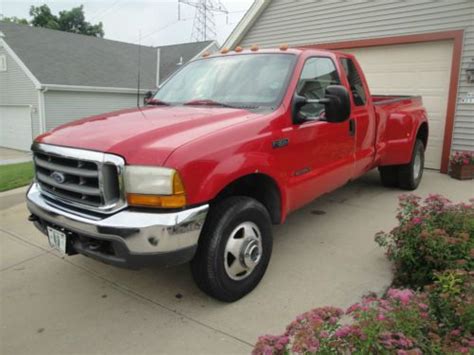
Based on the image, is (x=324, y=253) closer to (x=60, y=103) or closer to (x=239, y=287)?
(x=239, y=287)

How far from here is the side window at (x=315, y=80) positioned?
374 centimetres

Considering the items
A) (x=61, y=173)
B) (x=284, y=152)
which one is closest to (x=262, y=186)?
(x=284, y=152)

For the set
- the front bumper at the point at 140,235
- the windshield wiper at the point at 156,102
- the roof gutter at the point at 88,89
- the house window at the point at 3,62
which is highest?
the house window at the point at 3,62

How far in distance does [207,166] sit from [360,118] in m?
2.61

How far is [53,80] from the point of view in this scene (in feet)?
59.9

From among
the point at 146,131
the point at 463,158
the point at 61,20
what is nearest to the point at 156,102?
the point at 146,131

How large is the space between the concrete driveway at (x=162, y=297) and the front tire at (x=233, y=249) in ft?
0.54

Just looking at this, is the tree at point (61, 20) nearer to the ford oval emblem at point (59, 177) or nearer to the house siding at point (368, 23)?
the house siding at point (368, 23)

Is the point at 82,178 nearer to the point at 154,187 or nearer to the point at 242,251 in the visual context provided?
the point at 154,187

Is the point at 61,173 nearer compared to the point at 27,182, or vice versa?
the point at 61,173

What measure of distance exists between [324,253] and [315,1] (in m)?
7.27

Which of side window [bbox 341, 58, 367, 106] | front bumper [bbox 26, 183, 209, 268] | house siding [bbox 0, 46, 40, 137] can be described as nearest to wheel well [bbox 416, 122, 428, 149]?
side window [bbox 341, 58, 367, 106]

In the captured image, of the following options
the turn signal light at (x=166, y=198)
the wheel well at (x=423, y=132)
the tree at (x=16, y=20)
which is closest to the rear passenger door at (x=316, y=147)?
the turn signal light at (x=166, y=198)

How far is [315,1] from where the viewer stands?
923 centimetres
